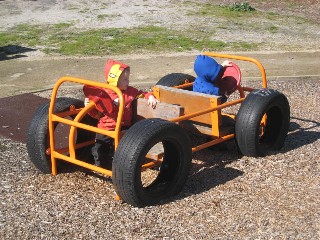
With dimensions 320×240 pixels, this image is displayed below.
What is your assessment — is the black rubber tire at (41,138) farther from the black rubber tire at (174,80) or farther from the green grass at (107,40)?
the green grass at (107,40)

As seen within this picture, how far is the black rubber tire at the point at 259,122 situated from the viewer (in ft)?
19.5

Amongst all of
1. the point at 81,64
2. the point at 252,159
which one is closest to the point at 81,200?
the point at 252,159

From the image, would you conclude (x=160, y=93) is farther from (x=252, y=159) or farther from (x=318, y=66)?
(x=318, y=66)

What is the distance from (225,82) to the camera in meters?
6.61

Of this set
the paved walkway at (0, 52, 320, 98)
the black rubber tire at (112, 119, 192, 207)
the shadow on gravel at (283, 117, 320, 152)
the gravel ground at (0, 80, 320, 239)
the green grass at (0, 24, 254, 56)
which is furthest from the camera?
the green grass at (0, 24, 254, 56)

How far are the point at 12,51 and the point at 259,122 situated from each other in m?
7.01

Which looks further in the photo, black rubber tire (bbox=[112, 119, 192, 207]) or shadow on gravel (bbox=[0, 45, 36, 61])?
shadow on gravel (bbox=[0, 45, 36, 61])

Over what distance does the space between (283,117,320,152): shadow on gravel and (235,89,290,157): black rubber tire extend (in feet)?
0.74

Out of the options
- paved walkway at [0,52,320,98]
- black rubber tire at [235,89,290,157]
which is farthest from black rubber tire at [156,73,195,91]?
paved walkway at [0,52,320,98]

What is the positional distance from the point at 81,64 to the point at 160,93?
4.67 meters

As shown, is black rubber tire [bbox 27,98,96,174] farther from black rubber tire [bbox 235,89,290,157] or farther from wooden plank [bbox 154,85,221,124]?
black rubber tire [bbox 235,89,290,157]

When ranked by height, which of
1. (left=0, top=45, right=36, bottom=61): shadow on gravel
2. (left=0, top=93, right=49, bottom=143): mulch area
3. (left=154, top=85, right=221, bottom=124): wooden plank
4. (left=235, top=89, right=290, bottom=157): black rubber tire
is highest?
(left=154, top=85, right=221, bottom=124): wooden plank

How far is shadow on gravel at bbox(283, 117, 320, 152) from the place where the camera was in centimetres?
672

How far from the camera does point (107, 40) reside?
12.8m
